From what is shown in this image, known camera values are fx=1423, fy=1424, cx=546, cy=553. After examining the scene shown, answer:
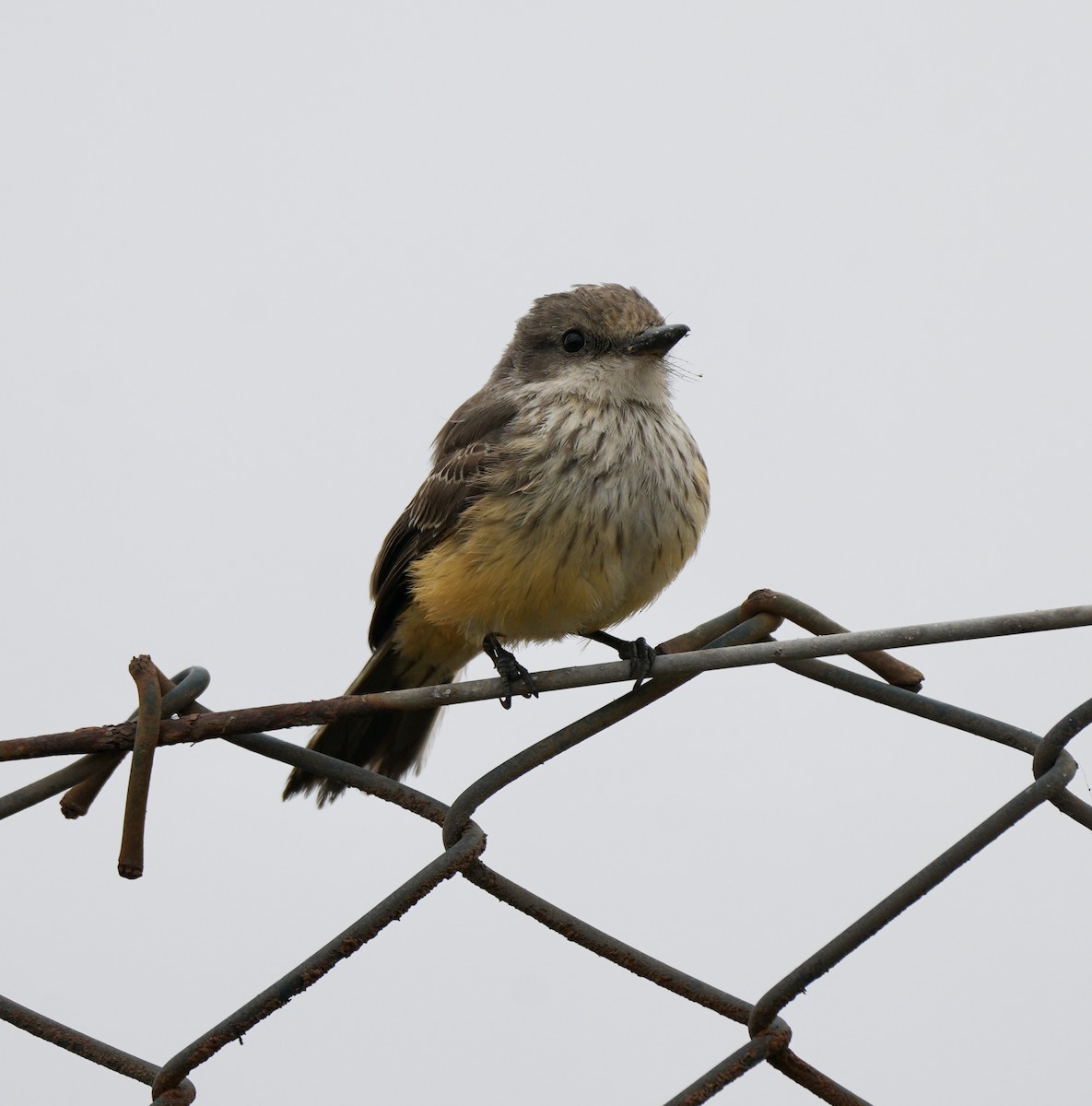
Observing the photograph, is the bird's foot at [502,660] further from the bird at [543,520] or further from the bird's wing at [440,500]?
the bird's wing at [440,500]

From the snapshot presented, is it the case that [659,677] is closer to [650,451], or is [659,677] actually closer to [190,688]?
[190,688]

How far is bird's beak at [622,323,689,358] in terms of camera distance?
4.50 metres

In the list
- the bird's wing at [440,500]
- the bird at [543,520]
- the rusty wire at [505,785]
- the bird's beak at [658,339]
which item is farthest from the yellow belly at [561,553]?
the rusty wire at [505,785]

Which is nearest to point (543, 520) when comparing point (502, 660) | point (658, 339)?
point (502, 660)

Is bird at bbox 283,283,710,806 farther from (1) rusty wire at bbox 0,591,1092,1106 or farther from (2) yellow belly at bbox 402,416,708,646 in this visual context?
(1) rusty wire at bbox 0,591,1092,1106

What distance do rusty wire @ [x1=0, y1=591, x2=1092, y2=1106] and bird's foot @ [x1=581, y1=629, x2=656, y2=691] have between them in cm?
3

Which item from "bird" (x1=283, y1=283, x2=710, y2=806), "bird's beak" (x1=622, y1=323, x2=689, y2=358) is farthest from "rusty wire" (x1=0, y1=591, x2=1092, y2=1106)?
"bird's beak" (x1=622, y1=323, x2=689, y2=358)

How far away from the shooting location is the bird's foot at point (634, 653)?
220 centimetres

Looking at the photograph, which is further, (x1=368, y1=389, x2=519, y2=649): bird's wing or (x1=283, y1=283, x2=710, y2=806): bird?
(x1=368, y1=389, x2=519, y2=649): bird's wing

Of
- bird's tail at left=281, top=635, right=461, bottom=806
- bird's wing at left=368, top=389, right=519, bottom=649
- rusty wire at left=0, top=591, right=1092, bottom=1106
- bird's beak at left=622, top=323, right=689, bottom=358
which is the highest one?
bird's beak at left=622, top=323, right=689, bottom=358

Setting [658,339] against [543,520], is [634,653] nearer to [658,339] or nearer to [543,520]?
[543,520]

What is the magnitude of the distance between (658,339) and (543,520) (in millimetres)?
873

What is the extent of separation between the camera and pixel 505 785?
2156 mm

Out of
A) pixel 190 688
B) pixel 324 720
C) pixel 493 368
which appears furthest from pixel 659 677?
pixel 493 368
